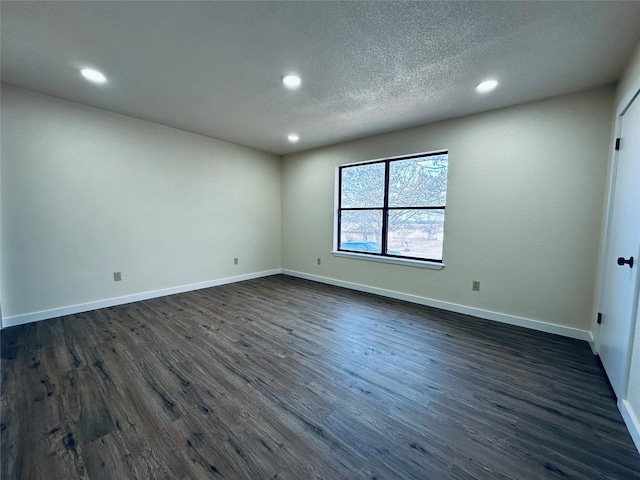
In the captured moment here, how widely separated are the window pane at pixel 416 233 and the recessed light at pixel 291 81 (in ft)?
7.64

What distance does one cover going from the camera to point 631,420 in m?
1.49

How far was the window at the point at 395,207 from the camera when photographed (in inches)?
143

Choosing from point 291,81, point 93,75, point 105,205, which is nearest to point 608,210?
point 291,81

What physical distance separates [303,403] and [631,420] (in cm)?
193

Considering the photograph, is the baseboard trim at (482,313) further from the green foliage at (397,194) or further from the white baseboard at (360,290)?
the green foliage at (397,194)

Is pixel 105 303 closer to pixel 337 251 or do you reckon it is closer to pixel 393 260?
pixel 337 251

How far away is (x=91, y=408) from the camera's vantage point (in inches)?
64.8

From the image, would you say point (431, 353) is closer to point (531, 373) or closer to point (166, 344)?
point (531, 373)

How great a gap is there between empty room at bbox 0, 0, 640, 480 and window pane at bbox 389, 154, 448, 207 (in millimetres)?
33

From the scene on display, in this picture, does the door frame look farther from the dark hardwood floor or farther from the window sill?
the window sill

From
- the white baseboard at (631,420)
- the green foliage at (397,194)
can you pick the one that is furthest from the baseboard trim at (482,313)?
the white baseboard at (631,420)

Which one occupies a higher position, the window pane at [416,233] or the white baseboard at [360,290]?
the window pane at [416,233]

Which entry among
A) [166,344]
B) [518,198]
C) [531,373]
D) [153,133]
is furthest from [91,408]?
[518,198]

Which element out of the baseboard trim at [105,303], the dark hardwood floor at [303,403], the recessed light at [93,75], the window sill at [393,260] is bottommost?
the dark hardwood floor at [303,403]
